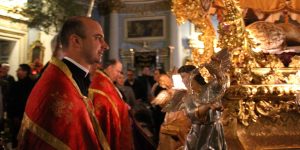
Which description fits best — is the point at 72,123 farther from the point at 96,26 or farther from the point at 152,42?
the point at 152,42

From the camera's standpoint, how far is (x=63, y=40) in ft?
6.36

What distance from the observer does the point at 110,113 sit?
3.22 metres

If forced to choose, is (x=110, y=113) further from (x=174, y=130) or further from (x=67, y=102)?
(x=67, y=102)

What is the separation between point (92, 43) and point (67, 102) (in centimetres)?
30

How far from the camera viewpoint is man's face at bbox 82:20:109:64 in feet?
6.24

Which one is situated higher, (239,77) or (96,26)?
(96,26)

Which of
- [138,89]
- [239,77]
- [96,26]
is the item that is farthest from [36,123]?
[138,89]

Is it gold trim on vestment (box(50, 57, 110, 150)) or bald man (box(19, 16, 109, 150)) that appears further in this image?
gold trim on vestment (box(50, 57, 110, 150))

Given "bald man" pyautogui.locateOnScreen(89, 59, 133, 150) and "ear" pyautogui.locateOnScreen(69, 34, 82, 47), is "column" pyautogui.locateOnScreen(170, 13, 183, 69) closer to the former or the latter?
"bald man" pyautogui.locateOnScreen(89, 59, 133, 150)

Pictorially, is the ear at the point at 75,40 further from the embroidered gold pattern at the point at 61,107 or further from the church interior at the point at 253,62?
the church interior at the point at 253,62

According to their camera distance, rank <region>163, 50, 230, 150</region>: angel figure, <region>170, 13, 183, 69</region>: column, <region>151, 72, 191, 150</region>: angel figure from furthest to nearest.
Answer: <region>170, 13, 183, 69</region>: column, <region>151, 72, 191, 150</region>: angel figure, <region>163, 50, 230, 150</region>: angel figure

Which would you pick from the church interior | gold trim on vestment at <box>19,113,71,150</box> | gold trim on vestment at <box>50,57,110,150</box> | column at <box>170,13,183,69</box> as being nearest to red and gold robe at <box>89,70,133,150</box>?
the church interior

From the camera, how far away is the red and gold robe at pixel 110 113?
10.2ft

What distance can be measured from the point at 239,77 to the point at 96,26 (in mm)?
1860
